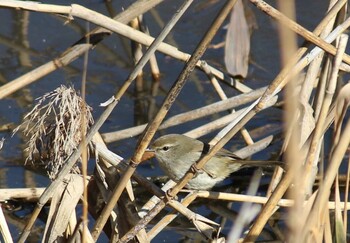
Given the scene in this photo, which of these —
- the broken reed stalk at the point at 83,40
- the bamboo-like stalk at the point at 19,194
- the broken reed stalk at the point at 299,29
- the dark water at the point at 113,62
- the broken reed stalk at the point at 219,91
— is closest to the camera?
the broken reed stalk at the point at 299,29

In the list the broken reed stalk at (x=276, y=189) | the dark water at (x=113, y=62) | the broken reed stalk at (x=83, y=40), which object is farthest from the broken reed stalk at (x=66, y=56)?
the broken reed stalk at (x=276, y=189)

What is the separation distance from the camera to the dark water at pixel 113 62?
6.14m

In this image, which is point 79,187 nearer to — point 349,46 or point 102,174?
point 102,174

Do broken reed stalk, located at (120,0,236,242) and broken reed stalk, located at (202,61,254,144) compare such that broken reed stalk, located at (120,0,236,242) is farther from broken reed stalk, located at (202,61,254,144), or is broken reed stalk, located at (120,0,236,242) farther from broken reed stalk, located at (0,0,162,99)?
broken reed stalk, located at (202,61,254,144)

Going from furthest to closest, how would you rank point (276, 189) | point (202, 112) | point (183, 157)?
point (202, 112), point (183, 157), point (276, 189)

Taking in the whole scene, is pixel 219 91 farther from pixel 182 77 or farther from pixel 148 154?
pixel 182 77

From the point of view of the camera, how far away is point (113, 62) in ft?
22.8

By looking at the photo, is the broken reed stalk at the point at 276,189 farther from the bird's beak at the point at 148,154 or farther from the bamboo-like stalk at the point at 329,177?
the bird's beak at the point at 148,154

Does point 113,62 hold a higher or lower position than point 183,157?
higher

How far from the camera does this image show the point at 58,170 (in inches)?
145

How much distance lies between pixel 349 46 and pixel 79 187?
3.74m

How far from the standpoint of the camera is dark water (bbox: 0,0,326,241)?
614cm

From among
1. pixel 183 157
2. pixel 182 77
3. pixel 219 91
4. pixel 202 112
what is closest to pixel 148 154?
pixel 183 157

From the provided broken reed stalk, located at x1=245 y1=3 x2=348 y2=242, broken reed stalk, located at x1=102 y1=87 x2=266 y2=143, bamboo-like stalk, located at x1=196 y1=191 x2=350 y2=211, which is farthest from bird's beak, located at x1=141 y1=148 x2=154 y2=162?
broken reed stalk, located at x1=245 y1=3 x2=348 y2=242
